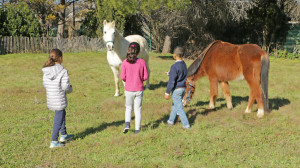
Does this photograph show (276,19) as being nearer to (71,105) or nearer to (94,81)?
(94,81)

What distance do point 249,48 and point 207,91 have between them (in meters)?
3.42

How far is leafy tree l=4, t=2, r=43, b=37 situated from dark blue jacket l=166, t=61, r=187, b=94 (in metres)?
18.5

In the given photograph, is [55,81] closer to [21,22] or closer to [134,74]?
[134,74]

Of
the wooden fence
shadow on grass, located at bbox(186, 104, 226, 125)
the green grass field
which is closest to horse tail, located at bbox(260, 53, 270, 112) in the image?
the green grass field

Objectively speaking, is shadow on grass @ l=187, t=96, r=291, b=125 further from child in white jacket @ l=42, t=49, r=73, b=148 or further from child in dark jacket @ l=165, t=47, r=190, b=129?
child in white jacket @ l=42, t=49, r=73, b=148

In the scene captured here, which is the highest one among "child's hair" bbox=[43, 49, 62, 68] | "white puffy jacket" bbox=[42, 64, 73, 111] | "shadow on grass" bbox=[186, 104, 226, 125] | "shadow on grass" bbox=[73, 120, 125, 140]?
"child's hair" bbox=[43, 49, 62, 68]

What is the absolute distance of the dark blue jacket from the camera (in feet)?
17.7

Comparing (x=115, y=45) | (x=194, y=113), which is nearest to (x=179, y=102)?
(x=194, y=113)

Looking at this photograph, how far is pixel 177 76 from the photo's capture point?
17.7 ft

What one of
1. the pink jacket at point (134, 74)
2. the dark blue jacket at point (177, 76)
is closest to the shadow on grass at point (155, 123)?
the dark blue jacket at point (177, 76)

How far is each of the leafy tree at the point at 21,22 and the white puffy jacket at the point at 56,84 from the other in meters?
18.2

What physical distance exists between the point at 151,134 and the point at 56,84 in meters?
1.94

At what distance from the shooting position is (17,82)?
11.5m

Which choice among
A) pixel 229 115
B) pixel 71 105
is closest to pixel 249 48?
pixel 229 115
